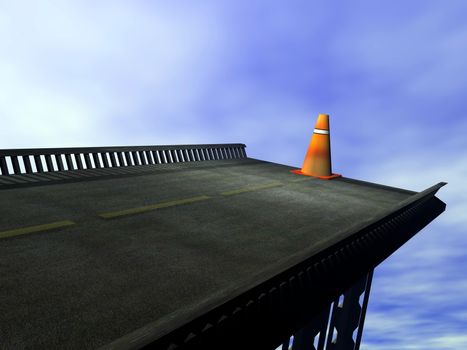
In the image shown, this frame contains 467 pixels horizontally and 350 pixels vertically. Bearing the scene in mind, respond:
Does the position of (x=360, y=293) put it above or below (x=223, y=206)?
below

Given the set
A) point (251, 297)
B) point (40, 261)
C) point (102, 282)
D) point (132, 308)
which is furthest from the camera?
point (40, 261)

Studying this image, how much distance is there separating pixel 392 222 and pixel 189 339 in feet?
14.5

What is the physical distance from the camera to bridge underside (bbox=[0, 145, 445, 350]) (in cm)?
306

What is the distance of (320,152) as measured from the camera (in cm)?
1157

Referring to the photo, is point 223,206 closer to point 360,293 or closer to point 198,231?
point 198,231

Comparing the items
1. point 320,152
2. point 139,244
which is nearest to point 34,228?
point 139,244

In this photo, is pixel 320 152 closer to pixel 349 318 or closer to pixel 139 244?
pixel 349 318

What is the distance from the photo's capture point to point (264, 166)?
43.3ft

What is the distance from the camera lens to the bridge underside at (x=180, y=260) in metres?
3.06

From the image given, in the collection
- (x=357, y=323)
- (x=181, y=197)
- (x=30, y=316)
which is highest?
(x=181, y=197)

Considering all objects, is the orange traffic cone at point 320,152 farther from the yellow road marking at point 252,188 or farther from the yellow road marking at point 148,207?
the yellow road marking at point 148,207

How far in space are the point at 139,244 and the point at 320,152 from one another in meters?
7.76

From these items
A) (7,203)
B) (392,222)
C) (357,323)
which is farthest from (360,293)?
(7,203)

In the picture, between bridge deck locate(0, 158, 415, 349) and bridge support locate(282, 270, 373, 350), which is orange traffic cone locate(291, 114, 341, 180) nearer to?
bridge deck locate(0, 158, 415, 349)
